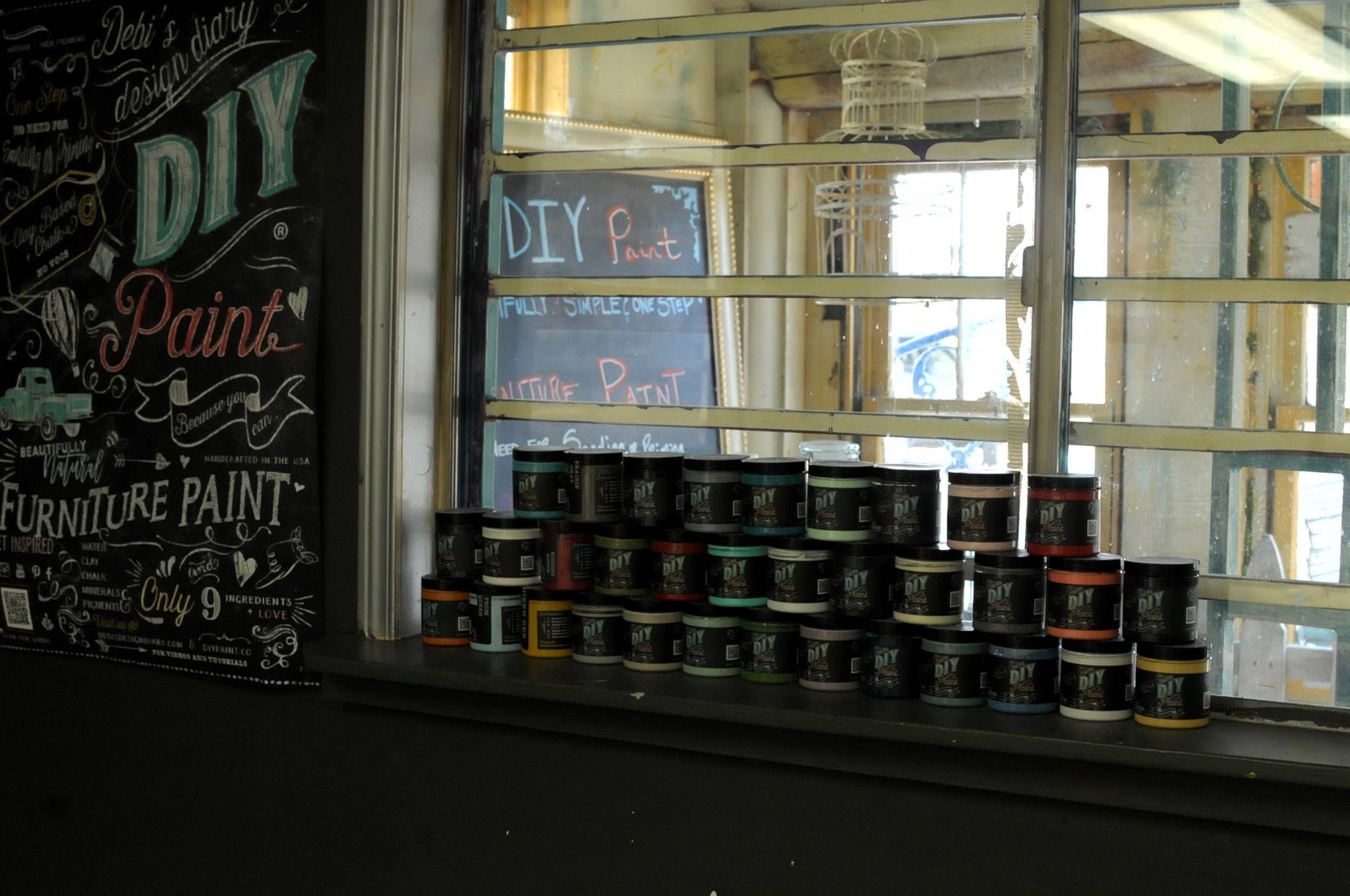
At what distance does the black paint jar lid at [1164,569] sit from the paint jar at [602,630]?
804mm

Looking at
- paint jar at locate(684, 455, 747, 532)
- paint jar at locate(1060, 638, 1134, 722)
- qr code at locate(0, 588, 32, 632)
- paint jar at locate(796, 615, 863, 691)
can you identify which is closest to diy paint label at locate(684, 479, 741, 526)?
paint jar at locate(684, 455, 747, 532)

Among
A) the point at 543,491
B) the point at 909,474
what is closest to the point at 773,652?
the point at 909,474

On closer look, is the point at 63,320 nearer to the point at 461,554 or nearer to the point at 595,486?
the point at 461,554

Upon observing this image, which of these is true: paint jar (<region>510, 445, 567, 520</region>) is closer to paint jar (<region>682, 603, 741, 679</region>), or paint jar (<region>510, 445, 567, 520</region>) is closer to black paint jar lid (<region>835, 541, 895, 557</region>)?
paint jar (<region>682, 603, 741, 679</region>)

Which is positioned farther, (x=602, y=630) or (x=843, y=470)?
(x=602, y=630)

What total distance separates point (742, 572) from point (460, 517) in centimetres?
52

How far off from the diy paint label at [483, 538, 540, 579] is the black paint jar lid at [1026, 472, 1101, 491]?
0.84 metres

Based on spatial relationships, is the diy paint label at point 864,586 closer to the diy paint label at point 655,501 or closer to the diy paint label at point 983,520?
the diy paint label at point 983,520

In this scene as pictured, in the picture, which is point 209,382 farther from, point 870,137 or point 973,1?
point 973,1

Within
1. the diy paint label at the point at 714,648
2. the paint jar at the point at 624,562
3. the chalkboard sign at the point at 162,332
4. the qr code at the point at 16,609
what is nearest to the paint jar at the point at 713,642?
the diy paint label at the point at 714,648

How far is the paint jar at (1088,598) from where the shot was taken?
6.13ft

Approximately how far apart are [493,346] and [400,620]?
53 cm

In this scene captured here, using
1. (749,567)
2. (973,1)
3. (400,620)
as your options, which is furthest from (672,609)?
(973,1)

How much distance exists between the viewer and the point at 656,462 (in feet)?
7.09
